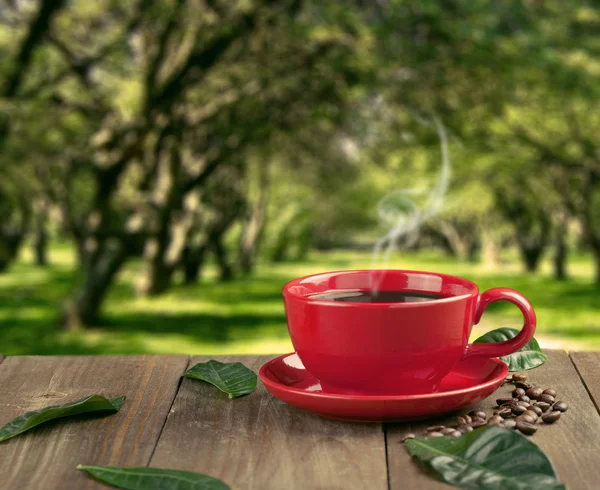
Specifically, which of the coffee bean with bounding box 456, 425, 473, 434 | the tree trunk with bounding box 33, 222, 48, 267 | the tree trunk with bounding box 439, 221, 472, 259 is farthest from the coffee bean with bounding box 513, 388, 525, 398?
the tree trunk with bounding box 439, 221, 472, 259

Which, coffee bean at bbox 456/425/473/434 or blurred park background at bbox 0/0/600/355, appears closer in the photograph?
coffee bean at bbox 456/425/473/434

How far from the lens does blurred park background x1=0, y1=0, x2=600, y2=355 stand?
8.04 m

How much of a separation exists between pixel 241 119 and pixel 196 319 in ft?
10.9

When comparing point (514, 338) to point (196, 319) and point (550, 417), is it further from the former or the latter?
point (196, 319)

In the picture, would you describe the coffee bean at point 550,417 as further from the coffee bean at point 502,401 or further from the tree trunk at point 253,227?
the tree trunk at point 253,227

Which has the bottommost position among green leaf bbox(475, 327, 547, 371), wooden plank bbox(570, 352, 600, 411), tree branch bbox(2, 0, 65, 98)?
wooden plank bbox(570, 352, 600, 411)

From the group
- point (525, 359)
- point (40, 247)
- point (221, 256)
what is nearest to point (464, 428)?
point (525, 359)

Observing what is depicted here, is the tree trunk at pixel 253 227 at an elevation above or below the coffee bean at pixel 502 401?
below

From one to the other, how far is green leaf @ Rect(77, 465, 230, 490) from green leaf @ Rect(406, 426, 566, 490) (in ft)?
0.92

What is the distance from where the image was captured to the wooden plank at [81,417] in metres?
1.05

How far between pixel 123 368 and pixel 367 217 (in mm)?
33562

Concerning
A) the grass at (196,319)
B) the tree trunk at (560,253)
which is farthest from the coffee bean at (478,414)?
the tree trunk at (560,253)

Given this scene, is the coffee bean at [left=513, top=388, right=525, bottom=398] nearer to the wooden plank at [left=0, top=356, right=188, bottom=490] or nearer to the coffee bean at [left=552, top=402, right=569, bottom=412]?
the coffee bean at [left=552, top=402, right=569, bottom=412]

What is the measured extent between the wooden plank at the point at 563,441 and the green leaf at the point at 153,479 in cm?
24
